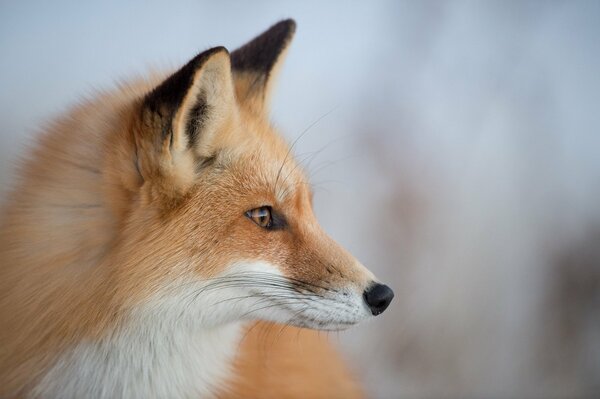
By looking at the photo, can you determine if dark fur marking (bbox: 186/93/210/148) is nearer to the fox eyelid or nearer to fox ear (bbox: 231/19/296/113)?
the fox eyelid

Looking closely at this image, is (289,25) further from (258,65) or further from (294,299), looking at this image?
(294,299)

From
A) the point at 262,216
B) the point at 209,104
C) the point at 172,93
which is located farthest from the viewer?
the point at 262,216

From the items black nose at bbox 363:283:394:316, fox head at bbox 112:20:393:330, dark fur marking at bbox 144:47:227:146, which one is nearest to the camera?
dark fur marking at bbox 144:47:227:146

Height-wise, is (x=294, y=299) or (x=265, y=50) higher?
(x=265, y=50)

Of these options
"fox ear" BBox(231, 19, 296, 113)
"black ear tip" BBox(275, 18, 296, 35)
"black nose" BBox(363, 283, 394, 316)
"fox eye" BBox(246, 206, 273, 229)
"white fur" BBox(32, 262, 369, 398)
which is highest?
"black ear tip" BBox(275, 18, 296, 35)

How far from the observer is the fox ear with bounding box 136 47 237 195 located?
1220mm

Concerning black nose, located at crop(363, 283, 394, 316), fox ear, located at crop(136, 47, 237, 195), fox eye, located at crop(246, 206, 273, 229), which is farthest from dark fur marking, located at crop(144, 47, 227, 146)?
black nose, located at crop(363, 283, 394, 316)

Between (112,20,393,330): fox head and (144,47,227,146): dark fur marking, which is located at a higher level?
(144,47,227,146): dark fur marking

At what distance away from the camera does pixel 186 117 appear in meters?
1.31

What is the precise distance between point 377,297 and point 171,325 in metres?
0.56

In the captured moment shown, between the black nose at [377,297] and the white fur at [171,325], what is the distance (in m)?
0.02

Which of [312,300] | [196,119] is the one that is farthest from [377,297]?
[196,119]

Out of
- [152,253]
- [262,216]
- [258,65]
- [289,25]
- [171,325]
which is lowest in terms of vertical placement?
[171,325]

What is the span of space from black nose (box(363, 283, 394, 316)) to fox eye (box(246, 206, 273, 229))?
330mm
